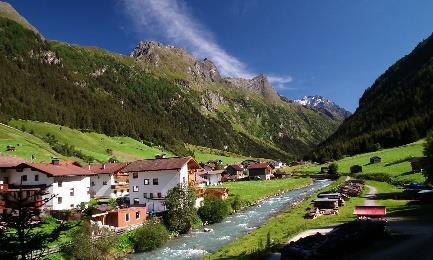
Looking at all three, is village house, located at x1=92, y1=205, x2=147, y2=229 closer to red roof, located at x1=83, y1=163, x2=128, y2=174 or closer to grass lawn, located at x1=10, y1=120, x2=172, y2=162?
red roof, located at x1=83, y1=163, x2=128, y2=174

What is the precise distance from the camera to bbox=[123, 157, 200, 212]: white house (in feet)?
246

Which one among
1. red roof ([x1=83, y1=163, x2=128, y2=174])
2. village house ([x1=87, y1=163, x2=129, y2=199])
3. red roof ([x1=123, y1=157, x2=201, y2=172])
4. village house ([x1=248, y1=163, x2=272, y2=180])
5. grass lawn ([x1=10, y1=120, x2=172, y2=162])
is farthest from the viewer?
grass lawn ([x1=10, y1=120, x2=172, y2=162])

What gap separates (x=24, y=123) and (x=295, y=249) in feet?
577

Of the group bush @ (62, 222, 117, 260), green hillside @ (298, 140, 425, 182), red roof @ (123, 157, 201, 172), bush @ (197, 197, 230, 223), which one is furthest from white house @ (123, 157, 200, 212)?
green hillside @ (298, 140, 425, 182)

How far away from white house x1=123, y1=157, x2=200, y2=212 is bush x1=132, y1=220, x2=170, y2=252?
63.5 ft

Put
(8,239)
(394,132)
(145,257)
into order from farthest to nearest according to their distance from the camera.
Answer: (394,132) → (145,257) → (8,239)

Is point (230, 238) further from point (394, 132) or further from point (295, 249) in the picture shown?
point (394, 132)

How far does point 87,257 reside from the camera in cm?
4378

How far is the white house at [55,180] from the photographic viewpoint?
71.5 m

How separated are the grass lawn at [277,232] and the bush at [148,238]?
10609 millimetres

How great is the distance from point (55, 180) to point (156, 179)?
17155 mm

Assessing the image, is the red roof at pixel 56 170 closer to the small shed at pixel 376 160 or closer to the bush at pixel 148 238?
the bush at pixel 148 238

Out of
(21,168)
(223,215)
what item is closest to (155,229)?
(223,215)

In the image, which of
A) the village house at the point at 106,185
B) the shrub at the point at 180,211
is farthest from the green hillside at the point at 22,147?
the shrub at the point at 180,211
